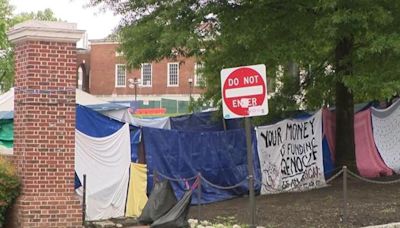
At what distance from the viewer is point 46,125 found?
9742 mm

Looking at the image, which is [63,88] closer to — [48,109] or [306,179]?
[48,109]

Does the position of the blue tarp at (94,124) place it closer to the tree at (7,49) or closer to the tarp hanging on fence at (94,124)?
the tarp hanging on fence at (94,124)

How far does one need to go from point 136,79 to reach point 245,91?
5597 centimetres

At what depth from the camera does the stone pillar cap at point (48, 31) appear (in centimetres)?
973

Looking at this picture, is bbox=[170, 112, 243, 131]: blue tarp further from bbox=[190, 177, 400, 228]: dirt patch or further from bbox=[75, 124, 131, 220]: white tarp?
bbox=[75, 124, 131, 220]: white tarp

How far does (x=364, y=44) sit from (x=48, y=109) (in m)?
7.38

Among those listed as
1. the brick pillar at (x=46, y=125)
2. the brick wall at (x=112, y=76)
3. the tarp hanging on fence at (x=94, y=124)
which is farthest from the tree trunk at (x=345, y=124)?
the brick wall at (x=112, y=76)

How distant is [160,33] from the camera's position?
48.4 ft

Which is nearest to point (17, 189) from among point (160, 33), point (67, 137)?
point (67, 137)

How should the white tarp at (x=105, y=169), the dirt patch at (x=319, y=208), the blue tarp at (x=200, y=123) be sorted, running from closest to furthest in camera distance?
the dirt patch at (x=319, y=208) → the white tarp at (x=105, y=169) → the blue tarp at (x=200, y=123)

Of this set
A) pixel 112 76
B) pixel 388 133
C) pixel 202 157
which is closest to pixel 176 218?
pixel 202 157

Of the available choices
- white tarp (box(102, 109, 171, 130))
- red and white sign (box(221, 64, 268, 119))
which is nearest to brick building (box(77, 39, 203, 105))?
white tarp (box(102, 109, 171, 130))

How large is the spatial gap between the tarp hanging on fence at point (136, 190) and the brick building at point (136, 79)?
50.0 m

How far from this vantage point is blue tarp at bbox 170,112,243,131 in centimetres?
1642
